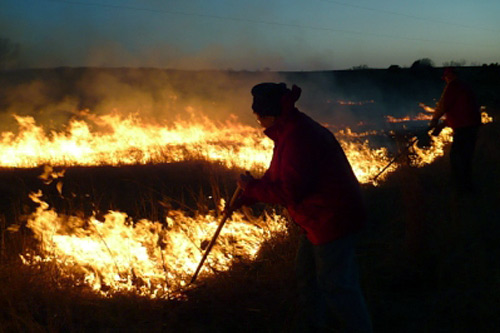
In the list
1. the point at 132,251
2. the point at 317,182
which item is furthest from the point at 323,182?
the point at 132,251

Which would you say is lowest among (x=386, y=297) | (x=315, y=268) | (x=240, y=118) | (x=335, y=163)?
(x=386, y=297)

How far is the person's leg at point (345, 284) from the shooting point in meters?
2.81

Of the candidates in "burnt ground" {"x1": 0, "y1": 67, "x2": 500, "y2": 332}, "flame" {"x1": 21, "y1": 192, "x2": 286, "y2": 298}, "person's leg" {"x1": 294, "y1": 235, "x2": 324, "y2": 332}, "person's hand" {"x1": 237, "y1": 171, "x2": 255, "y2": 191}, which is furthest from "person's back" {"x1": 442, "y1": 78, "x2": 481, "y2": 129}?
"person's hand" {"x1": 237, "y1": 171, "x2": 255, "y2": 191}

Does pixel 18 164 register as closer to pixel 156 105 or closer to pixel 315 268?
pixel 315 268

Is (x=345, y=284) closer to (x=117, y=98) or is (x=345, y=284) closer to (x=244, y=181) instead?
(x=244, y=181)

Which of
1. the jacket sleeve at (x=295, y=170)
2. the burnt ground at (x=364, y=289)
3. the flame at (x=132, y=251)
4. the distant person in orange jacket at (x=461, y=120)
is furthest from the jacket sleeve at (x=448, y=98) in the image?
the jacket sleeve at (x=295, y=170)

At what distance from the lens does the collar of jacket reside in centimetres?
283

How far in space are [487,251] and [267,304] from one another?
2486mm

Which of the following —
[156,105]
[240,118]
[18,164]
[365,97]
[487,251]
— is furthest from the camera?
[365,97]

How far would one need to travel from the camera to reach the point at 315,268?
3.28 meters

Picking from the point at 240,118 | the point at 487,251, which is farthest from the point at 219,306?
the point at 240,118

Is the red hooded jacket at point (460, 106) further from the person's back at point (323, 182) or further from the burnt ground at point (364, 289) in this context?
the person's back at point (323, 182)

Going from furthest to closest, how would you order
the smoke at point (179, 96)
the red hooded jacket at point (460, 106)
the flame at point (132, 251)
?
1. the smoke at point (179, 96)
2. the red hooded jacket at point (460, 106)
3. the flame at point (132, 251)

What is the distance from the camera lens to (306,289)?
3.32 m
